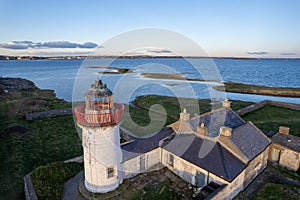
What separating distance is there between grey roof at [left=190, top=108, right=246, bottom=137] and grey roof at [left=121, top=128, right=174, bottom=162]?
207cm

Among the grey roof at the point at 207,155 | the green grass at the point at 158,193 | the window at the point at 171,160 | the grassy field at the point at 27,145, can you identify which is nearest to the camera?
the grey roof at the point at 207,155

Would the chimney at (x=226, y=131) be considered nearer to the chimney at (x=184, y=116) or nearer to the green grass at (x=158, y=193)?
the chimney at (x=184, y=116)

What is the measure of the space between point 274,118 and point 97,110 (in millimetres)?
23254

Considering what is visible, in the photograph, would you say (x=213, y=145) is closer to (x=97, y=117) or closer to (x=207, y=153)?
(x=207, y=153)

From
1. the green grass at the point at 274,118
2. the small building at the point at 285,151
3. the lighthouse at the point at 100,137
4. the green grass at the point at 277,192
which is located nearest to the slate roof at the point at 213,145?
the small building at the point at 285,151

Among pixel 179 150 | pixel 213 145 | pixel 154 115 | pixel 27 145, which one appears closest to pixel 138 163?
pixel 179 150

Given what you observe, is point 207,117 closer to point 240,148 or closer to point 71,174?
point 240,148

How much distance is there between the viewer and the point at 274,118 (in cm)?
2328

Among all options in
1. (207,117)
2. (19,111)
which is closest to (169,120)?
(207,117)

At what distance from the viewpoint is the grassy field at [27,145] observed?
1171cm

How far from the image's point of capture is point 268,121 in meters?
22.0

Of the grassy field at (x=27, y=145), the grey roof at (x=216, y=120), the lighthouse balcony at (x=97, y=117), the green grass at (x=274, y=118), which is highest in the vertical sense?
the lighthouse balcony at (x=97, y=117)

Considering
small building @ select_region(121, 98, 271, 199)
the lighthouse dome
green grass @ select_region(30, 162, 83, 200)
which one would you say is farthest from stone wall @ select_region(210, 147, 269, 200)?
green grass @ select_region(30, 162, 83, 200)

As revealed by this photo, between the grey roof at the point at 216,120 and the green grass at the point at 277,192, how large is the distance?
3.69 meters
